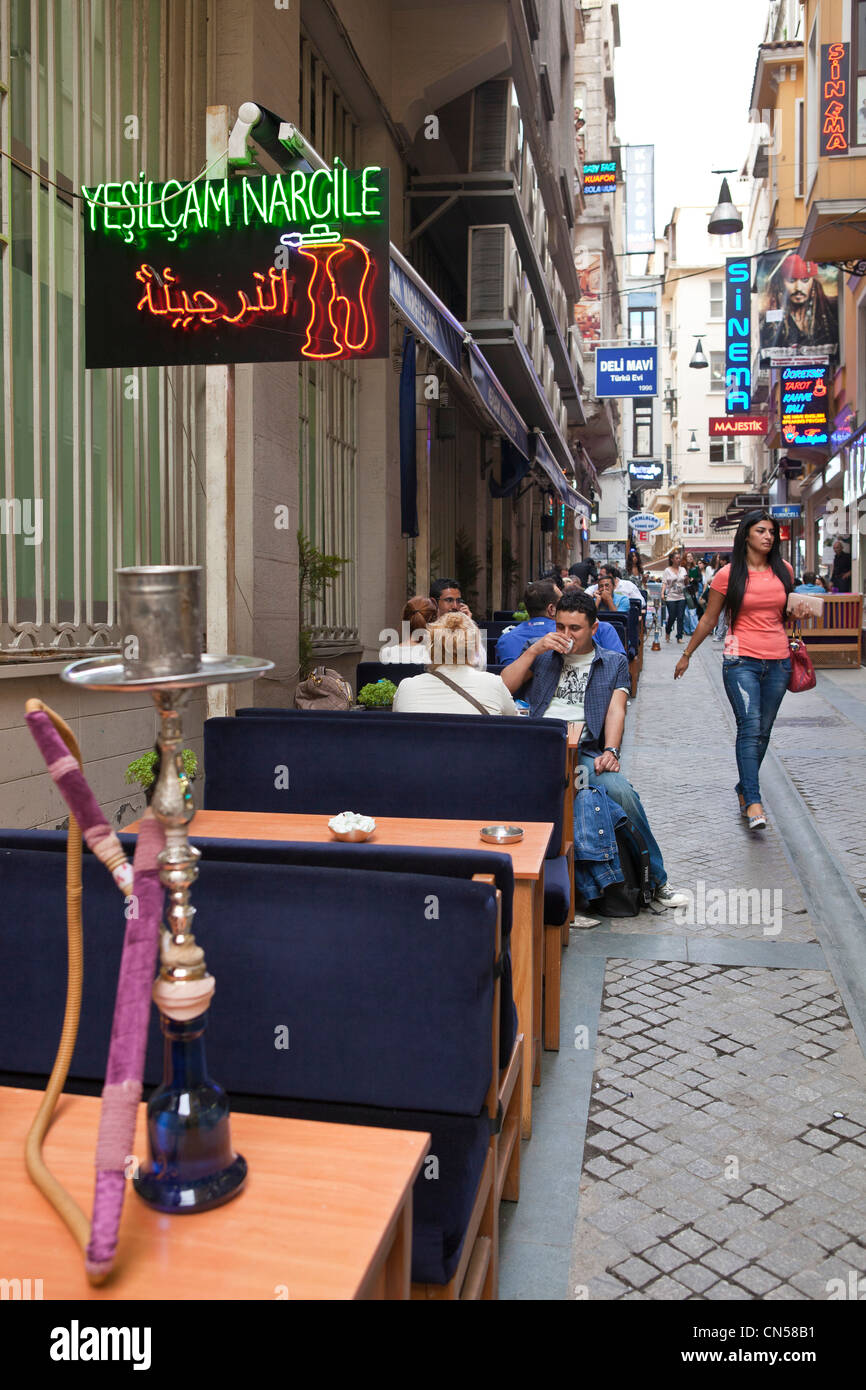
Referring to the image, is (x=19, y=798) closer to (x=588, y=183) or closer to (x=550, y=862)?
(x=550, y=862)

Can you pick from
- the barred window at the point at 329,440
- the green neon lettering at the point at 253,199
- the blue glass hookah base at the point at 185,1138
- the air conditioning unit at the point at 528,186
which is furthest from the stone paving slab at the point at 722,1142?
→ the air conditioning unit at the point at 528,186

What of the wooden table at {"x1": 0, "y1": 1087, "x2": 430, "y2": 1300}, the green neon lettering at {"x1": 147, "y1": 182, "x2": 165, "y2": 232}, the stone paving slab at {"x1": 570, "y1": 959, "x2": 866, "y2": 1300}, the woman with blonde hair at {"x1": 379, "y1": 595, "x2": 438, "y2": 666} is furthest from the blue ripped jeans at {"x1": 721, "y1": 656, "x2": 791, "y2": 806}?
the wooden table at {"x1": 0, "y1": 1087, "x2": 430, "y2": 1300}

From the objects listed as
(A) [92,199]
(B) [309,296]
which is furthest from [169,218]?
(B) [309,296]

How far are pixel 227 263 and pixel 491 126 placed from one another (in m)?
10.1

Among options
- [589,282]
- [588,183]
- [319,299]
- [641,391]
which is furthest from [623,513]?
[319,299]

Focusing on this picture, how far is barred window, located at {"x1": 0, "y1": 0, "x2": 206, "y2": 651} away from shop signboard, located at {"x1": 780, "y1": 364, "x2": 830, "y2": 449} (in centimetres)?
2063

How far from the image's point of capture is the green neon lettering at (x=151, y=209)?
471cm

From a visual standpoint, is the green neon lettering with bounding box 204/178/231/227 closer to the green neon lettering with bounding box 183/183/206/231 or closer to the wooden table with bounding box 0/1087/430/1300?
the green neon lettering with bounding box 183/183/206/231

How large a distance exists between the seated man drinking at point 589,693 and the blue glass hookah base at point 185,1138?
4082 millimetres

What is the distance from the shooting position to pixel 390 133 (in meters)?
11.1

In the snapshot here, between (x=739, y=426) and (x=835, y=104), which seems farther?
(x=739, y=426)

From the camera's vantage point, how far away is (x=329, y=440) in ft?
33.0

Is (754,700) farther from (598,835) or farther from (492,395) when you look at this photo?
(492,395)

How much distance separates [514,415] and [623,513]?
146 feet
